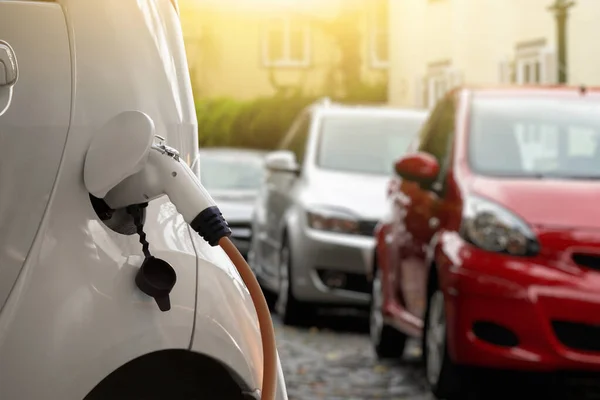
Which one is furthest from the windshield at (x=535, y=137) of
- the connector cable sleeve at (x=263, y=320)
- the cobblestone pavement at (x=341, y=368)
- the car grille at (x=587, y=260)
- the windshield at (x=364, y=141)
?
the connector cable sleeve at (x=263, y=320)

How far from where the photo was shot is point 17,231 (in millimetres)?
2236

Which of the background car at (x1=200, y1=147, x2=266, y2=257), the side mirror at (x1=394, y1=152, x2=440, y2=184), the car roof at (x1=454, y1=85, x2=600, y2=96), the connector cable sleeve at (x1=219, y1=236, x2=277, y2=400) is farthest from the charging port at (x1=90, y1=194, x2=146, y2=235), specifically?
the background car at (x1=200, y1=147, x2=266, y2=257)

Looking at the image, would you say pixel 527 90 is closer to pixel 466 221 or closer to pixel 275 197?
pixel 466 221

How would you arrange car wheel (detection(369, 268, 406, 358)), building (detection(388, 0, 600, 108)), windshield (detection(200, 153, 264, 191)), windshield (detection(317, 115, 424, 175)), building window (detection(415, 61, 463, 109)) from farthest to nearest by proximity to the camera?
building window (detection(415, 61, 463, 109)) → building (detection(388, 0, 600, 108)) → windshield (detection(200, 153, 264, 191)) → windshield (detection(317, 115, 424, 175)) → car wheel (detection(369, 268, 406, 358))

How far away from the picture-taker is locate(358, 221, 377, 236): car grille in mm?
11430

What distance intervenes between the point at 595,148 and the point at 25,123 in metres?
6.10

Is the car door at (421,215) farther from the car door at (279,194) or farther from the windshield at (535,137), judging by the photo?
the car door at (279,194)

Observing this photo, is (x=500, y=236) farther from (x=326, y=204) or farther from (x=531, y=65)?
(x=531, y=65)

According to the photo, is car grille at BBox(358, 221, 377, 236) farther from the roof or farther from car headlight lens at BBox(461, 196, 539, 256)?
car headlight lens at BBox(461, 196, 539, 256)

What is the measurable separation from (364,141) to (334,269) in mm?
1533

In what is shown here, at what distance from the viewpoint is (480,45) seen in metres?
27.8

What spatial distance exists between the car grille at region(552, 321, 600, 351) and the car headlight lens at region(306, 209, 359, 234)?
15.2 feet

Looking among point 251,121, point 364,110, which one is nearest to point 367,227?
point 364,110

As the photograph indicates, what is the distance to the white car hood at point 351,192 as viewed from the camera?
455 inches
